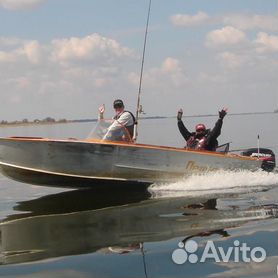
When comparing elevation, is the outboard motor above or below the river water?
above

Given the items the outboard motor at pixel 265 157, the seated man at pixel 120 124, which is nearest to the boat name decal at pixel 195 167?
the seated man at pixel 120 124

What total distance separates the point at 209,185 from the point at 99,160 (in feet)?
8.80

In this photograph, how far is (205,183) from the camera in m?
10.3

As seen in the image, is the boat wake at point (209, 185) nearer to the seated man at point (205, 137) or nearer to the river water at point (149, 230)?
the river water at point (149, 230)

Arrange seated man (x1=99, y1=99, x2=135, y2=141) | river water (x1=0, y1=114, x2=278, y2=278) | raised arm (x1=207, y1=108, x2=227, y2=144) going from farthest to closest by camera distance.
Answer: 1. raised arm (x1=207, y1=108, x2=227, y2=144)
2. seated man (x1=99, y1=99, x2=135, y2=141)
3. river water (x1=0, y1=114, x2=278, y2=278)

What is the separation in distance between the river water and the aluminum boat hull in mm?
380

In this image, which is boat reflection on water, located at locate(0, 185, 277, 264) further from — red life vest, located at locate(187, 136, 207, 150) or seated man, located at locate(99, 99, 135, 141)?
red life vest, located at locate(187, 136, 207, 150)

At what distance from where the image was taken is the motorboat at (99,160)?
916 cm

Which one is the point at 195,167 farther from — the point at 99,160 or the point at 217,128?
the point at 99,160

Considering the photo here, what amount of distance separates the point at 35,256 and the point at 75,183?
168 inches

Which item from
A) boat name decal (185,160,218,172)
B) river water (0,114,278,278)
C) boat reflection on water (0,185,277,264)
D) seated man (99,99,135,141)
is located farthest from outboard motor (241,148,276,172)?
seated man (99,99,135,141)

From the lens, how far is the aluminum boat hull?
9.15m

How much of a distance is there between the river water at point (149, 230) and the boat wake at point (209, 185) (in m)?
0.02

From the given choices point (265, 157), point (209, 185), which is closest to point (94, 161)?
point (209, 185)
